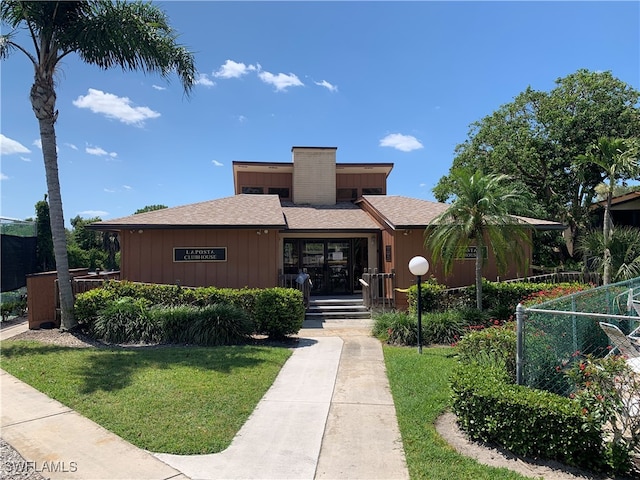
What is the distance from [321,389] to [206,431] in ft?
6.89

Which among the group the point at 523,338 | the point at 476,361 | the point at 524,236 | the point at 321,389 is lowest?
the point at 321,389

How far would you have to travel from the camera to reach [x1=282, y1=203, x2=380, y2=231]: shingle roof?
14680mm

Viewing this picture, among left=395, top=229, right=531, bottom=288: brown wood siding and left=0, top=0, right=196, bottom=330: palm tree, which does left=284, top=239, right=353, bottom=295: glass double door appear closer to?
left=395, top=229, right=531, bottom=288: brown wood siding

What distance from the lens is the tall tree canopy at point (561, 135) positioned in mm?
18750

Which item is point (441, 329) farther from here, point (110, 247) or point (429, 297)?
point (110, 247)

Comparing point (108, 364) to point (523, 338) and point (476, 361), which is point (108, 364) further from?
point (523, 338)

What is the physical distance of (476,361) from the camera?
19.5ft

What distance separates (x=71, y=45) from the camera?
9.10m

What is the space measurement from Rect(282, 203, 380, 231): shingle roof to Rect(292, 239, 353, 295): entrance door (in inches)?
32.6

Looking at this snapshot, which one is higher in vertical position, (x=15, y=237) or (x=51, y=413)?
(x=15, y=237)

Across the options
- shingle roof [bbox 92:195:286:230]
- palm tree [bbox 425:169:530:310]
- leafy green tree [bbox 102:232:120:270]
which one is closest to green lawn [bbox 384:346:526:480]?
palm tree [bbox 425:169:530:310]

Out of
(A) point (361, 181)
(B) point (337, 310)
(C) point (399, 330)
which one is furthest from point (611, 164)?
(A) point (361, 181)

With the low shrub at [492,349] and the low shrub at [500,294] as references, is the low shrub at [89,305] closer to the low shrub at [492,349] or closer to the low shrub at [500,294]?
the low shrub at [492,349]

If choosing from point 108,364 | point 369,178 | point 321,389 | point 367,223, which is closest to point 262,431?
point 321,389
